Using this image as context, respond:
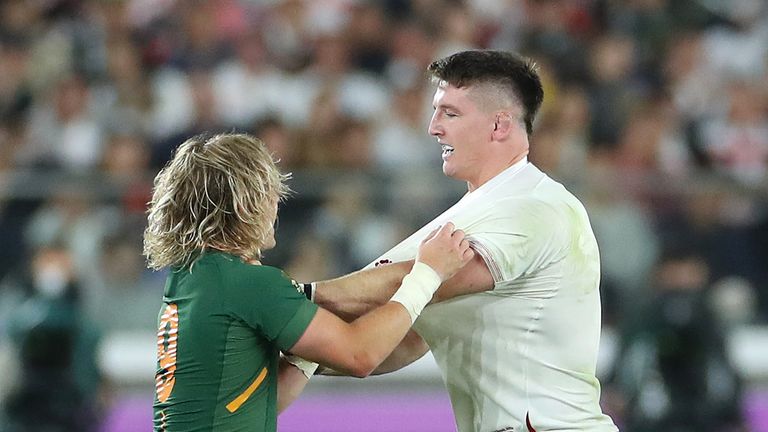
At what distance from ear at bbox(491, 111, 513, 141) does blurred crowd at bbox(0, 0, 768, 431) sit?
3.82 meters

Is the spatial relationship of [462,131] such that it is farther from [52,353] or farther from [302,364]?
[52,353]

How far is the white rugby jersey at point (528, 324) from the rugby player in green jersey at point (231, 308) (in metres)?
0.35

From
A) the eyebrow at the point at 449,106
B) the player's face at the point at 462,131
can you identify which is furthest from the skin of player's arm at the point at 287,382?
the eyebrow at the point at 449,106

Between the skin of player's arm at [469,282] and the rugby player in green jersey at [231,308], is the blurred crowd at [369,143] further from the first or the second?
the rugby player in green jersey at [231,308]

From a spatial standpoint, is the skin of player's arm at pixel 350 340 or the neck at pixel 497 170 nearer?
the skin of player's arm at pixel 350 340

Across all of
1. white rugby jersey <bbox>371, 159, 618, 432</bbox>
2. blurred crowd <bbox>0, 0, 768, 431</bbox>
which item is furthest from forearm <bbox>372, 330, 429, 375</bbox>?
blurred crowd <bbox>0, 0, 768, 431</bbox>

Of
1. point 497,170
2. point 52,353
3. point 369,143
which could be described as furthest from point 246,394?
point 369,143

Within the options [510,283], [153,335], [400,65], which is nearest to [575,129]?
[400,65]

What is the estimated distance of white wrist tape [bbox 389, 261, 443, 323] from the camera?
410cm

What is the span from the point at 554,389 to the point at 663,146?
6154mm

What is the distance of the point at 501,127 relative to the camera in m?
4.66

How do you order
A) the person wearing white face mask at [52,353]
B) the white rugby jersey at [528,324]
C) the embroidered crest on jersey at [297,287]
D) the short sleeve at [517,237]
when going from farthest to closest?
the person wearing white face mask at [52,353], the white rugby jersey at [528,324], the short sleeve at [517,237], the embroidered crest on jersey at [297,287]

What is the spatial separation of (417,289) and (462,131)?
31.0 inches

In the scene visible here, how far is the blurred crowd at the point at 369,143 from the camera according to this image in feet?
28.2
